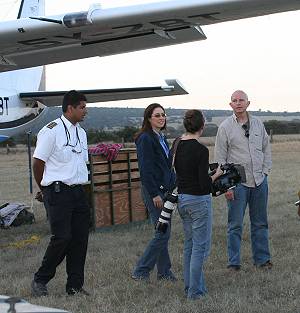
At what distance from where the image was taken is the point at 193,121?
498 cm

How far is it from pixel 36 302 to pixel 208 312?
148 cm

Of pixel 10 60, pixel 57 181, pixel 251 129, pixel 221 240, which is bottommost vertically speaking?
pixel 221 240

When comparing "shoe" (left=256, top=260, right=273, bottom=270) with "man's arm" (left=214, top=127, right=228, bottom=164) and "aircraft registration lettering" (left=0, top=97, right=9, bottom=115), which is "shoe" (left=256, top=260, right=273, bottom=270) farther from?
"aircraft registration lettering" (left=0, top=97, right=9, bottom=115)

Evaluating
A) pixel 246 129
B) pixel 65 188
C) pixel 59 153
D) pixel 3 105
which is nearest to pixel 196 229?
pixel 65 188

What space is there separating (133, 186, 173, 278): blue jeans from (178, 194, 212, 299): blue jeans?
57 cm

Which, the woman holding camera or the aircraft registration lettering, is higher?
the aircraft registration lettering

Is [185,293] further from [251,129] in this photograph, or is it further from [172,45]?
[172,45]

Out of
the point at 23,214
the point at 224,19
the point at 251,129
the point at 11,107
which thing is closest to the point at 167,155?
the point at 251,129

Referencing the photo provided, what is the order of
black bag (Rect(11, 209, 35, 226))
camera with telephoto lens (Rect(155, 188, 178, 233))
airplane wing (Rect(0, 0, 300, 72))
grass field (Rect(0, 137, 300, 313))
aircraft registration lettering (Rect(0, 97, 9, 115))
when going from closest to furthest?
Result: 1. grass field (Rect(0, 137, 300, 313))
2. camera with telephoto lens (Rect(155, 188, 178, 233))
3. airplane wing (Rect(0, 0, 300, 72))
4. black bag (Rect(11, 209, 35, 226))
5. aircraft registration lettering (Rect(0, 97, 9, 115))

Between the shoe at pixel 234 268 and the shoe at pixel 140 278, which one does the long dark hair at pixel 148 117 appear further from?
the shoe at pixel 234 268

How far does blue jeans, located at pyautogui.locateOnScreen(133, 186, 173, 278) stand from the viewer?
5.68 metres

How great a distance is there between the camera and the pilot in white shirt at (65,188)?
5195 mm

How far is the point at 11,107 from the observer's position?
13.2 metres

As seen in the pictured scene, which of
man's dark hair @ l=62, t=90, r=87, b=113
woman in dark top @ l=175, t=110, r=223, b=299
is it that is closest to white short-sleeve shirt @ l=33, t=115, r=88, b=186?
man's dark hair @ l=62, t=90, r=87, b=113
